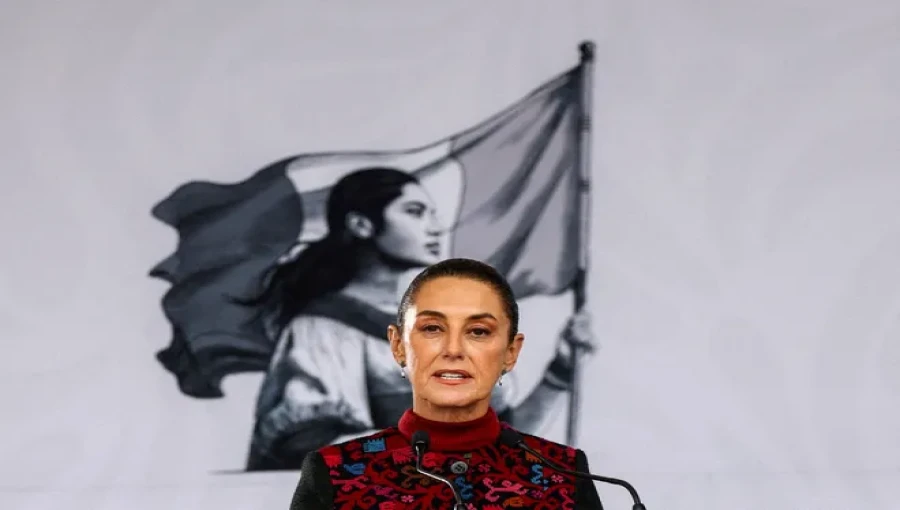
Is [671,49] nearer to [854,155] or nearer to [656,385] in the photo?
[854,155]

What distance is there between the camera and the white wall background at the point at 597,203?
3172 millimetres

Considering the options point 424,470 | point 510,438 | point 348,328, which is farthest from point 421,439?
point 348,328

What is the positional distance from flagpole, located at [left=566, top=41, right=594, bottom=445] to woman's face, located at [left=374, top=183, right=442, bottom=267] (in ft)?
1.18

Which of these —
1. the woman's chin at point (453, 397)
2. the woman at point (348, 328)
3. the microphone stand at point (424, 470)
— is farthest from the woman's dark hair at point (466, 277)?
the woman at point (348, 328)

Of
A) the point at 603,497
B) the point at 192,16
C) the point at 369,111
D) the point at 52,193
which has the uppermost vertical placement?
the point at 192,16

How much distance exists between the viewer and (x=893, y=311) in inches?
127

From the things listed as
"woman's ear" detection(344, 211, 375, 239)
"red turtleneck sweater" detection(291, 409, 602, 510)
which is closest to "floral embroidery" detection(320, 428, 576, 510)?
"red turtleneck sweater" detection(291, 409, 602, 510)

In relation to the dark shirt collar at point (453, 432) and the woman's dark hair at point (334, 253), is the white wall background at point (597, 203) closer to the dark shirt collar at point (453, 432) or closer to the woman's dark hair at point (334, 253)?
the woman's dark hair at point (334, 253)

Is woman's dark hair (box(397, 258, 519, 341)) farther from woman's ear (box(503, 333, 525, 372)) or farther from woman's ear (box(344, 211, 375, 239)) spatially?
woman's ear (box(344, 211, 375, 239))

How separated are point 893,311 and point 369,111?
1.40m

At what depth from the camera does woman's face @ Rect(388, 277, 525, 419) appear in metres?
1.75

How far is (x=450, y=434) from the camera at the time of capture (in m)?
1.78

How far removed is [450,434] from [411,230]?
1505 mm

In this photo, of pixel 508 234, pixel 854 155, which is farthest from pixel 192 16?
pixel 854 155
